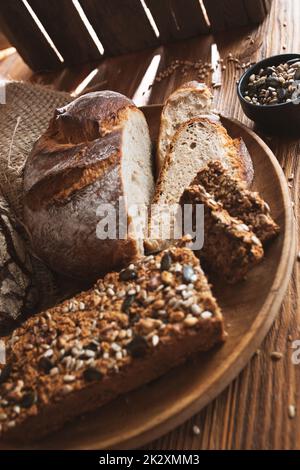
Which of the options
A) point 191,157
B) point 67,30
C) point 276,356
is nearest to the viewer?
point 276,356

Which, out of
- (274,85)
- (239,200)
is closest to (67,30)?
(274,85)

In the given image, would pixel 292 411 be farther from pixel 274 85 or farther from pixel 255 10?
pixel 255 10

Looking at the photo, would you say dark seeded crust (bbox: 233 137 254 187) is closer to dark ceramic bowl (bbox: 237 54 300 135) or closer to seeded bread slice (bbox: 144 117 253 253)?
seeded bread slice (bbox: 144 117 253 253)

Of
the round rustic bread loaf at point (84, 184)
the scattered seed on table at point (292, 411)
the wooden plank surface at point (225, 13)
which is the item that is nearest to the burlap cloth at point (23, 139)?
the round rustic bread loaf at point (84, 184)

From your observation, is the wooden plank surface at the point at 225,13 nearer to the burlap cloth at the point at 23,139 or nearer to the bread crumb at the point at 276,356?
the burlap cloth at the point at 23,139
